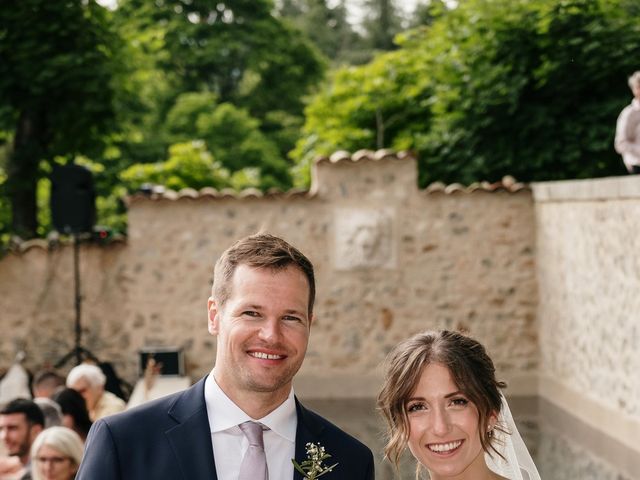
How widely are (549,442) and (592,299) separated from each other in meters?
1.16

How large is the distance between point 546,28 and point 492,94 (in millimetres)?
896

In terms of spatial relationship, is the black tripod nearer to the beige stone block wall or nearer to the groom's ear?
the beige stone block wall

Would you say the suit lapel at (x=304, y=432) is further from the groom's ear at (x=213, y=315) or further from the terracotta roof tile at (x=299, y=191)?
the terracotta roof tile at (x=299, y=191)

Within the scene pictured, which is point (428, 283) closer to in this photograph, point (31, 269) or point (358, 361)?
point (358, 361)

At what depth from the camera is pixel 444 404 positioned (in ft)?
8.03

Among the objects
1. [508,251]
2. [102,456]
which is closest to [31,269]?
[508,251]

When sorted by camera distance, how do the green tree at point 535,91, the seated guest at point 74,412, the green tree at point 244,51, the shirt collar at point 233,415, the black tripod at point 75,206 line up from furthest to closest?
the green tree at point 244,51 → the green tree at point 535,91 → the black tripod at point 75,206 → the seated guest at point 74,412 → the shirt collar at point 233,415

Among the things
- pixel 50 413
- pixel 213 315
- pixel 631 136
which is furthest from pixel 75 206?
pixel 213 315

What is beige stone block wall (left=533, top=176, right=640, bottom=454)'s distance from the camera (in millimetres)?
7434

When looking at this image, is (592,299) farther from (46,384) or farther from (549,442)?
(46,384)

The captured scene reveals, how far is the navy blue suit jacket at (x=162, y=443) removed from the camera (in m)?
2.06

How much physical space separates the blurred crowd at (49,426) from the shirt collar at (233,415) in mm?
2140

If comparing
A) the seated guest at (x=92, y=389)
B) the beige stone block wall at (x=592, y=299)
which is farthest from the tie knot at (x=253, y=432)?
the beige stone block wall at (x=592, y=299)

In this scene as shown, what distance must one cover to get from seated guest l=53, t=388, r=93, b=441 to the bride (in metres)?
3.20
